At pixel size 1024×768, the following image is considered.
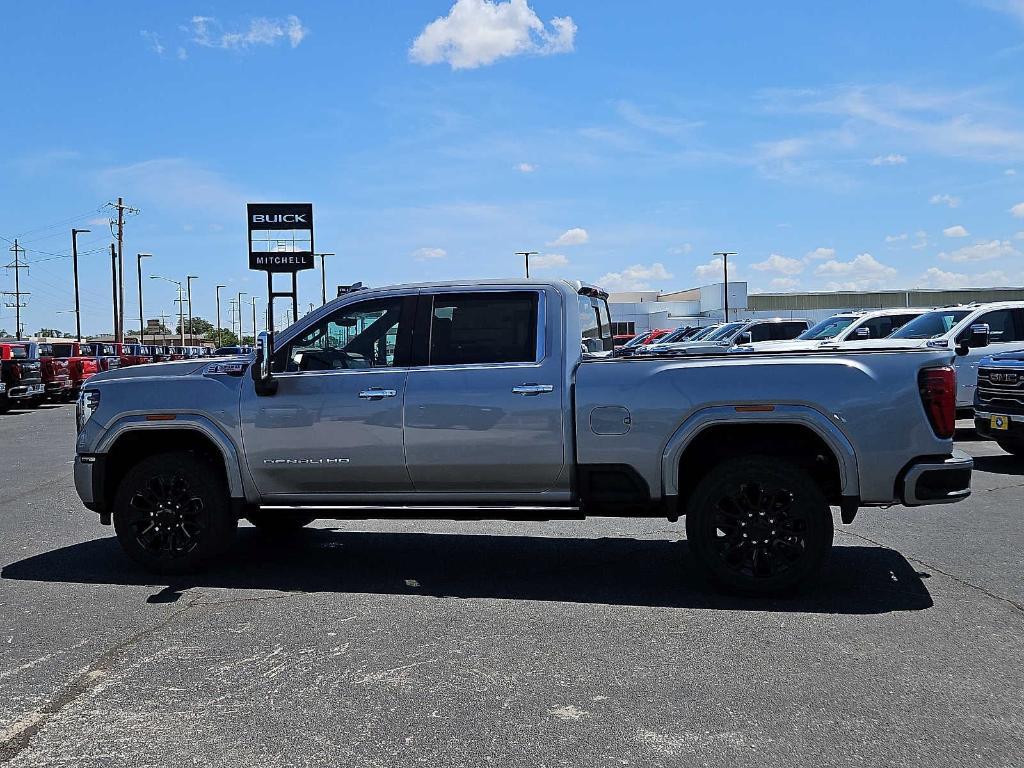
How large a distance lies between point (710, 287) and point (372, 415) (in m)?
93.3

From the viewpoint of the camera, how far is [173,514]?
6.74m

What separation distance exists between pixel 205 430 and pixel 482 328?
2.02 meters

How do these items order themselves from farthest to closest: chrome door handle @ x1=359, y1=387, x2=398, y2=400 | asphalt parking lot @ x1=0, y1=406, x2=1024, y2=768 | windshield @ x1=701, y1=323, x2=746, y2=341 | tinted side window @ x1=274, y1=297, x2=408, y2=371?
windshield @ x1=701, y1=323, x2=746, y2=341
tinted side window @ x1=274, y1=297, x2=408, y2=371
chrome door handle @ x1=359, y1=387, x2=398, y2=400
asphalt parking lot @ x1=0, y1=406, x2=1024, y2=768

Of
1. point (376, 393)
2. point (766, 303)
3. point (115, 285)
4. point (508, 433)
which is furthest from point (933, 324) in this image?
point (766, 303)

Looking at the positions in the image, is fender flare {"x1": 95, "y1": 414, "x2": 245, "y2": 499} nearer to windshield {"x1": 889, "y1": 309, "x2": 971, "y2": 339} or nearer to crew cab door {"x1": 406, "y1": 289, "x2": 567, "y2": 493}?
crew cab door {"x1": 406, "y1": 289, "x2": 567, "y2": 493}

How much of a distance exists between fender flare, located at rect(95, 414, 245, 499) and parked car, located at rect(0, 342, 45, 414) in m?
20.0

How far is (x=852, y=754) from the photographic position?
3730 mm

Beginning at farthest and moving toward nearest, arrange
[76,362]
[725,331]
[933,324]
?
[76,362] → [725,331] → [933,324]

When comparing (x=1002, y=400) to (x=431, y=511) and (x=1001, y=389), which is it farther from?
(x=431, y=511)

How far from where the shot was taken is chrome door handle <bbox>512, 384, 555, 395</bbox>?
6.20 meters

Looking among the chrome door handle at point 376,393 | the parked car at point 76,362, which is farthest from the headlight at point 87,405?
the parked car at point 76,362

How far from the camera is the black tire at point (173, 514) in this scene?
6688 millimetres

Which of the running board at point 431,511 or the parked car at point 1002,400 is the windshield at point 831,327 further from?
the running board at point 431,511

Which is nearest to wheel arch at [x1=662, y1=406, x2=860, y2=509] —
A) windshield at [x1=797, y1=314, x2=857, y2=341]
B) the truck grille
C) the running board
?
the running board
